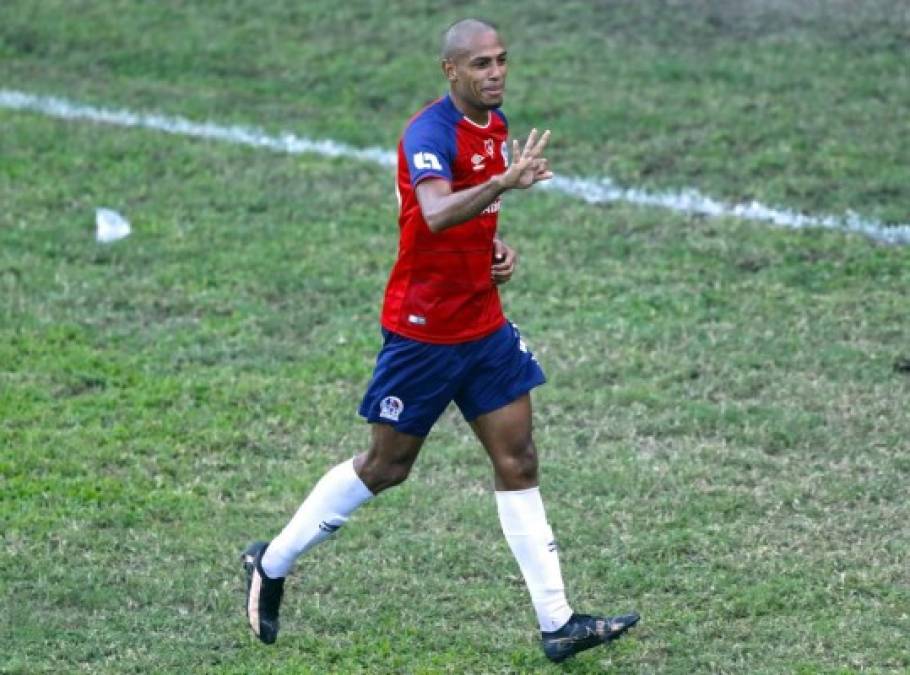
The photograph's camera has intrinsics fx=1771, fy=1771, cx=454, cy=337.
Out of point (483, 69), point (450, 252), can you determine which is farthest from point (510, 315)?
point (483, 69)

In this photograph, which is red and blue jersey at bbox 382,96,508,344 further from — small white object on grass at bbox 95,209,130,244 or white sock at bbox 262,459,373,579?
small white object on grass at bbox 95,209,130,244

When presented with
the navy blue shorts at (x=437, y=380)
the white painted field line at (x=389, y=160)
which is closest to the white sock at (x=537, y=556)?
the navy blue shorts at (x=437, y=380)

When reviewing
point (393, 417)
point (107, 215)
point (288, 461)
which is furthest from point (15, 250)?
point (393, 417)

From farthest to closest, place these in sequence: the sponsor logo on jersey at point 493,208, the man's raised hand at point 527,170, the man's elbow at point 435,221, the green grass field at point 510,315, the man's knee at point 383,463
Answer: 1. the green grass field at point 510,315
2. the man's knee at point 383,463
3. the sponsor logo on jersey at point 493,208
4. the man's elbow at point 435,221
5. the man's raised hand at point 527,170

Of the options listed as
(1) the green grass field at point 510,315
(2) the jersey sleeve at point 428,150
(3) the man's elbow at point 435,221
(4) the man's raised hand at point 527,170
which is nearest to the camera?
(4) the man's raised hand at point 527,170

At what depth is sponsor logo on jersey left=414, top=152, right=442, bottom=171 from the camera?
523 cm

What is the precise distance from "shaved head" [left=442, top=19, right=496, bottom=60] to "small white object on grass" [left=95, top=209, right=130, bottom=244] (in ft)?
15.9

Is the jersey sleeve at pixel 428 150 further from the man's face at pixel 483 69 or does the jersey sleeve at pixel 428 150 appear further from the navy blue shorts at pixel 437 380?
the navy blue shorts at pixel 437 380

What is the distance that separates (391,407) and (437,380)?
17 centimetres

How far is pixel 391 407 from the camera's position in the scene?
5.55 meters

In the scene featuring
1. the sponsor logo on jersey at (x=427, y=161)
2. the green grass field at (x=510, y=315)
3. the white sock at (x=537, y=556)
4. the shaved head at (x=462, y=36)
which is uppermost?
the shaved head at (x=462, y=36)

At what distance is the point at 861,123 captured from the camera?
10.9 metres

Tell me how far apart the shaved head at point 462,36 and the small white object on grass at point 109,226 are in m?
4.84

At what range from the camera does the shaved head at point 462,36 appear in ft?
17.4
